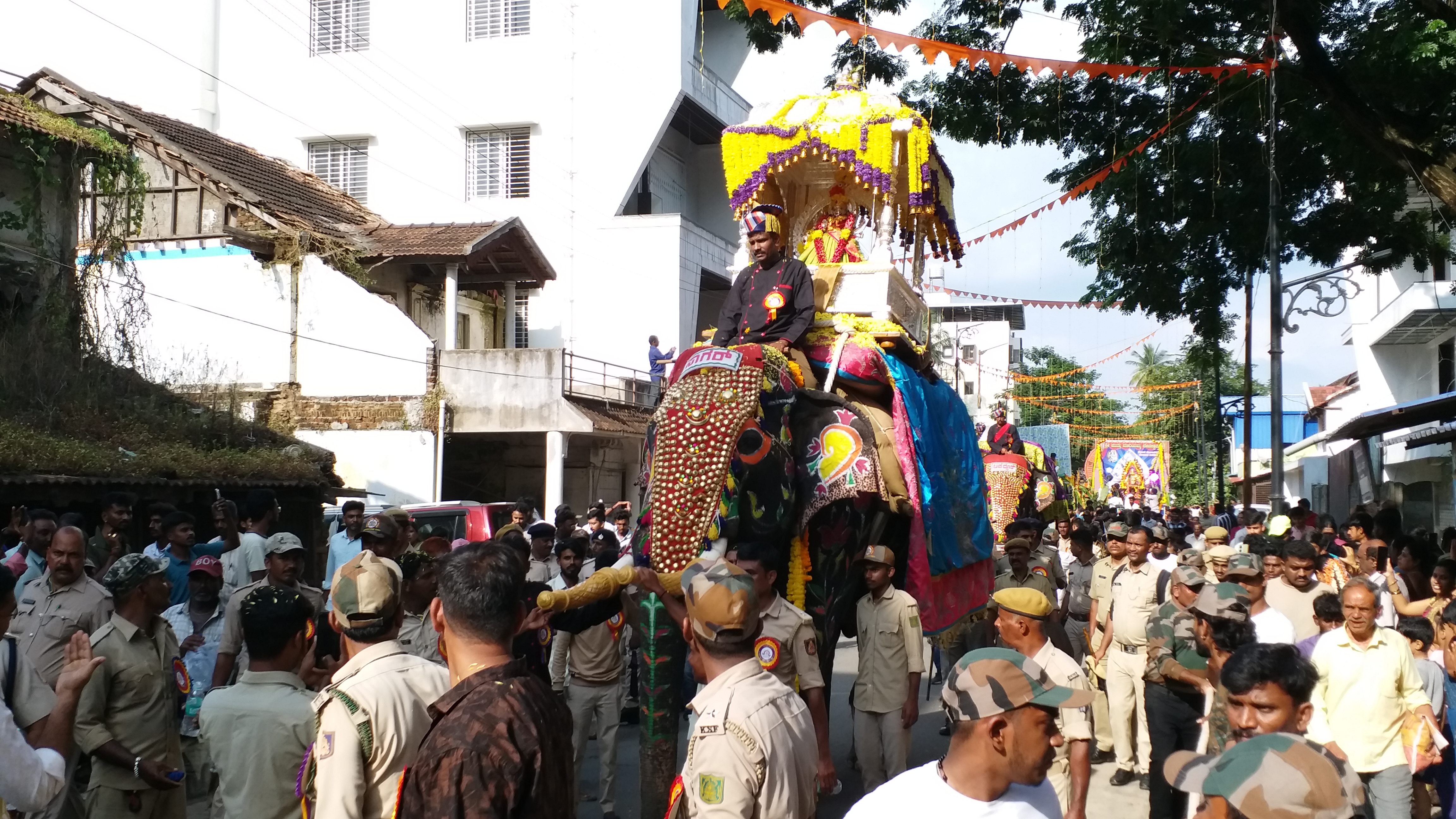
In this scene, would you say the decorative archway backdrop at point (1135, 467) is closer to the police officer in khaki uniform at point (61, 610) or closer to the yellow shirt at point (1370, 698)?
the yellow shirt at point (1370, 698)

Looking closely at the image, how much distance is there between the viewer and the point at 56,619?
548cm

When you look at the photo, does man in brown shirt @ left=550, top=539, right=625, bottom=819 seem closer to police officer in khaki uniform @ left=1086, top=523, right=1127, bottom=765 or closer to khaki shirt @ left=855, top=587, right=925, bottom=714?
khaki shirt @ left=855, top=587, right=925, bottom=714

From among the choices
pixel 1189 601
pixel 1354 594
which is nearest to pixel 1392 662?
pixel 1354 594

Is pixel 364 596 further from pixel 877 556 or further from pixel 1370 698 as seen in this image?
pixel 1370 698

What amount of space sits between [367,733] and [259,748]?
0.64m

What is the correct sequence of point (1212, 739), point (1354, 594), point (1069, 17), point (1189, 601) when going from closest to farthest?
point (1212, 739) → point (1354, 594) → point (1189, 601) → point (1069, 17)

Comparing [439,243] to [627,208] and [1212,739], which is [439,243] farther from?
[1212,739]

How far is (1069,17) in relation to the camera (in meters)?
12.1

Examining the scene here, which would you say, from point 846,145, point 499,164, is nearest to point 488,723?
point 846,145

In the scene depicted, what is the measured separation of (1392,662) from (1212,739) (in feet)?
4.31

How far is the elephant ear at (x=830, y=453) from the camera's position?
6.30 m

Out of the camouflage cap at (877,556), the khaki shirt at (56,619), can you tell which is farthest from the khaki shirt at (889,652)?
the khaki shirt at (56,619)

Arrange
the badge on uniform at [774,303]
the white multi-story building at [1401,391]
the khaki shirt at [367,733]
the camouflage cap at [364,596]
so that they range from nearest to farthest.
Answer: the khaki shirt at [367,733] → the camouflage cap at [364,596] → the badge on uniform at [774,303] → the white multi-story building at [1401,391]

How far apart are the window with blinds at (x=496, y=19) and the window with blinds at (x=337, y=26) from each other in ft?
8.76
